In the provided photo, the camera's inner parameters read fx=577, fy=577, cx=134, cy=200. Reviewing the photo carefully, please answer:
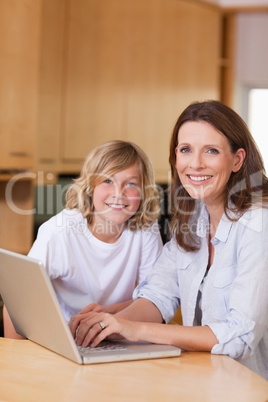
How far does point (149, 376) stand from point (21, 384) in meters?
0.25

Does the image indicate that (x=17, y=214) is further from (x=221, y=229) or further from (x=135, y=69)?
(x=221, y=229)

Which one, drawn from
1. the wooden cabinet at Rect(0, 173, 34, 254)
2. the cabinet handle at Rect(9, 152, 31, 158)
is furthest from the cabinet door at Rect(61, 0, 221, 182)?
the cabinet handle at Rect(9, 152, 31, 158)

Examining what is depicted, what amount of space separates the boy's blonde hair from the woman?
0.25m

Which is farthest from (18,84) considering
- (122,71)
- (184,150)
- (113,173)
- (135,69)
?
(184,150)

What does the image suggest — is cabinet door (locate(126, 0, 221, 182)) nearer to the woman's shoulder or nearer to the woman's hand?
the woman's shoulder

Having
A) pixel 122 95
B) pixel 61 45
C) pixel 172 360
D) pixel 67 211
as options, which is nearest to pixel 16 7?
pixel 61 45

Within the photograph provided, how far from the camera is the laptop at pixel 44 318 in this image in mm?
1176

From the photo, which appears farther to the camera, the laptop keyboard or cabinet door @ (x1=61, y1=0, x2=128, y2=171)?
cabinet door @ (x1=61, y1=0, x2=128, y2=171)

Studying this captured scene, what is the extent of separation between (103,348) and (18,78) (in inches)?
84.6

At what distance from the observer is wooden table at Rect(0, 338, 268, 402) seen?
3.42 feet

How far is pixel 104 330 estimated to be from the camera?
1318 millimetres

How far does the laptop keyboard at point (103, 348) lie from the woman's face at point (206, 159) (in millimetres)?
463

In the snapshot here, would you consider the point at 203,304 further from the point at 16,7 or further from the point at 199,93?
the point at 199,93

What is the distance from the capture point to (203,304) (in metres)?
1.56
